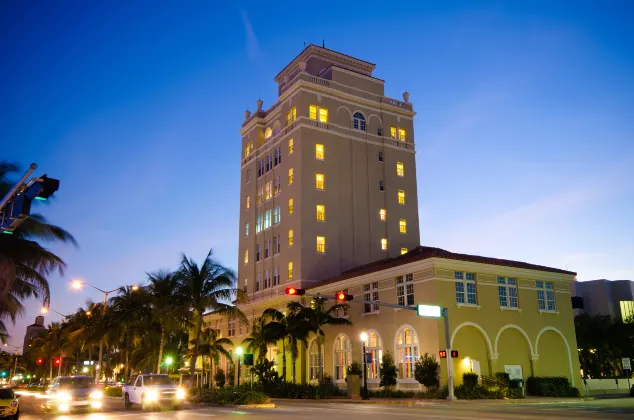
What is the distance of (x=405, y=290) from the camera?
42.2m

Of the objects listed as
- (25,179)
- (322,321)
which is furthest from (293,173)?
(25,179)

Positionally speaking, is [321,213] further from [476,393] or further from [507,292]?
[476,393]

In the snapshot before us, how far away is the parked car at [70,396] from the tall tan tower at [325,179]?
2937 centimetres

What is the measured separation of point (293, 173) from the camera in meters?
61.5

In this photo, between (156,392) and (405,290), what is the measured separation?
2009 centimetres

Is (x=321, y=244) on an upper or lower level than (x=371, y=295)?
upper

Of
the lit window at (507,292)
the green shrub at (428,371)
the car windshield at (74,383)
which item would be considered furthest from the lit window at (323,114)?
the car windshield at (74,383)

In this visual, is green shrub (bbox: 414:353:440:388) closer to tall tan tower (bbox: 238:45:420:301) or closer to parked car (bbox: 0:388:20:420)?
tall tan tower (bbox: 238:45:420:301)

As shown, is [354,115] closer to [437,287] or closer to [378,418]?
[437,287]

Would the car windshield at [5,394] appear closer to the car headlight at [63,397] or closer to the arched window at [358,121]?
the car headlight at [63,397]

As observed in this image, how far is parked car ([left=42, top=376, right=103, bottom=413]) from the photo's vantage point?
28.7m

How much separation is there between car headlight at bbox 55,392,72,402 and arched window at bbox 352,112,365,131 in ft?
146

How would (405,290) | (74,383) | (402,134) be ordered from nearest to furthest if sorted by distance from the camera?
(74,383) < (405,290) < (402,134)

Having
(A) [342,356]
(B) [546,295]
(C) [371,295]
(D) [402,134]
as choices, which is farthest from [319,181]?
(B) [546,295]
